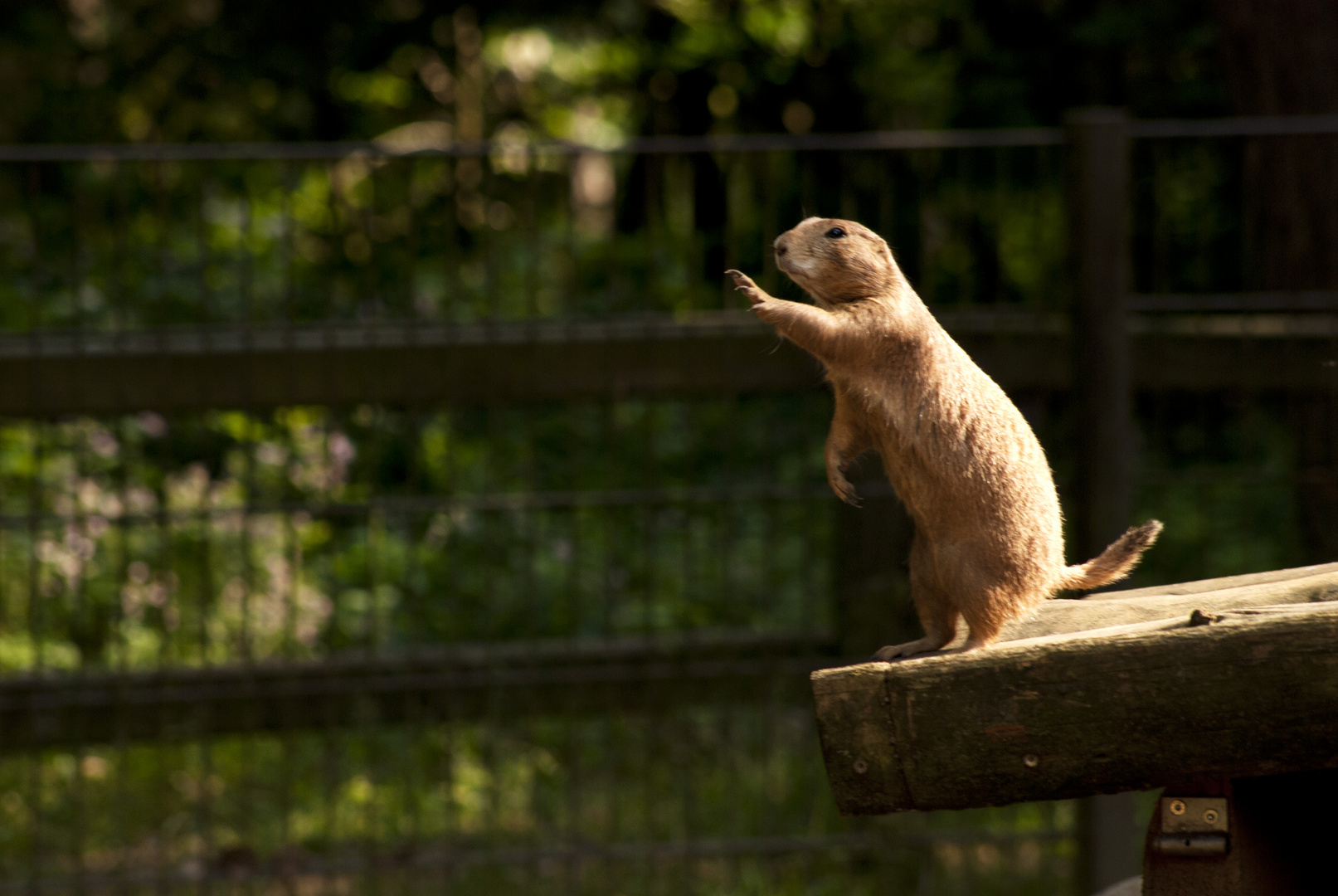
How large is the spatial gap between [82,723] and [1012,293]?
160 inches

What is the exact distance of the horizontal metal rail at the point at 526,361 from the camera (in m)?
3.87

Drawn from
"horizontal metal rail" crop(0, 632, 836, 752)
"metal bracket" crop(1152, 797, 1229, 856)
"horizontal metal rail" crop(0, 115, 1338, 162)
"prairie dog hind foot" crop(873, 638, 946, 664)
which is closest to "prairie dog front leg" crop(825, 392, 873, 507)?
"prairie dog hind foot" crop(873, 638, 946, 664)

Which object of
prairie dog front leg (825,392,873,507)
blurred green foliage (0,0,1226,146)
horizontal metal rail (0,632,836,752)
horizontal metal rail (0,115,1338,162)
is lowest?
horizontal metal rail (0,632,836,752)

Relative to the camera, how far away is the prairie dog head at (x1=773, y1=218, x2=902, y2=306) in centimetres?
199

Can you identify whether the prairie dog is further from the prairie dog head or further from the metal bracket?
the metal bracket

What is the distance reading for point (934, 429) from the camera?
6.39 feet

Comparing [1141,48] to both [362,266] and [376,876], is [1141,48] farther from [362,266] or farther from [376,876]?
[376,876]

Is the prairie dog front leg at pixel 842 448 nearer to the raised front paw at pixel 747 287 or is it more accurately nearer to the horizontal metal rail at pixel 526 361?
the raised front paw at pixel 747 287

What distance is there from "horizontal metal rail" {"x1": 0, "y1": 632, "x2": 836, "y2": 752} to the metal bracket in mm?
2176

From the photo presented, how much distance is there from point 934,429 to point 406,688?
2.53 m

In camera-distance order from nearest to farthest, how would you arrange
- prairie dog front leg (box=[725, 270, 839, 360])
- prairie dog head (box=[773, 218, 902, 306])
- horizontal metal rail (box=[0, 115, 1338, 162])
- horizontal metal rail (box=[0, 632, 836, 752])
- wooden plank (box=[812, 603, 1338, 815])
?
1. wooden plank (box=[812, 603, 1338, 815])
2. prairie dog front leg (box=[725, 270, 839, 360])
3. prairie dog head (box=[773, 218, 902, 306])
4. horizontal metal rail (box=[0, 115, 1338, 162])
5. horizontal metal rail (box=[0, 632, 836, 752])

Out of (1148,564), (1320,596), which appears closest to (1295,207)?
(1148,564)

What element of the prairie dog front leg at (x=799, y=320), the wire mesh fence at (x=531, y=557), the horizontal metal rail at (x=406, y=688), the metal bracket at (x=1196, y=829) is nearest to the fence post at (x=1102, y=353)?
the wire mesh fence at (x=531, y=557)

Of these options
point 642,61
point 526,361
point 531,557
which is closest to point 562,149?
point 526,361
